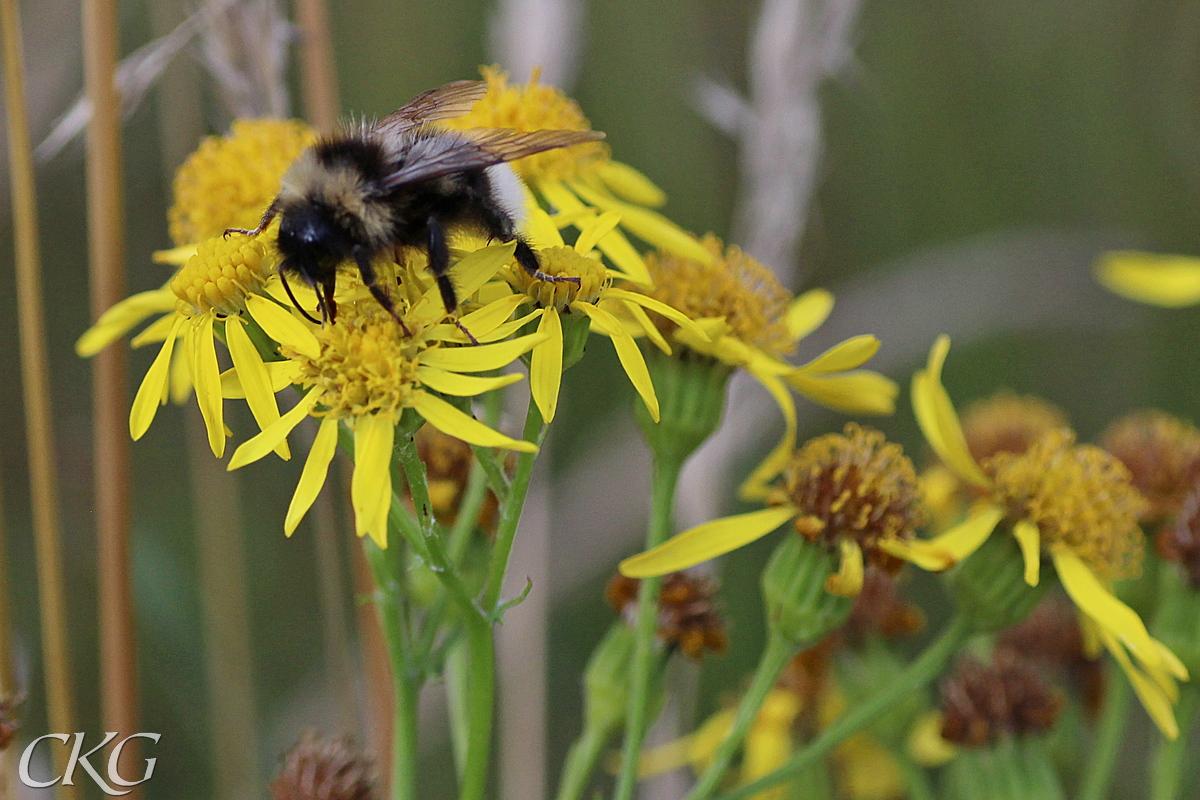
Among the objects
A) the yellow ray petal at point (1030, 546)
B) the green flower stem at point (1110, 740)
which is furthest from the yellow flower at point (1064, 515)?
the green flower stem at point (1110, 740)

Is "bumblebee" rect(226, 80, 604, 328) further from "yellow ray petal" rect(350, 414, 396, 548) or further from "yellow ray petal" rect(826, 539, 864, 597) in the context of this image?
"yellow ray petal" rect(826, 539, 864, 597)

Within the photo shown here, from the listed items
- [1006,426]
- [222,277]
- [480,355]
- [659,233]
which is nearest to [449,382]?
[480,355]

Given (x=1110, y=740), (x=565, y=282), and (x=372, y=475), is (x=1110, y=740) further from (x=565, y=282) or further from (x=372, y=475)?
(x=372, y=475)

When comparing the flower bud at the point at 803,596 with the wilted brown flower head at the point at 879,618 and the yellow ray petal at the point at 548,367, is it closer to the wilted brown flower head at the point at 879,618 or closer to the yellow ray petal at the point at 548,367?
the yellow ray petal at the point at 548,367

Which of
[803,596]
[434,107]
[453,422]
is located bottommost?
[803,596]

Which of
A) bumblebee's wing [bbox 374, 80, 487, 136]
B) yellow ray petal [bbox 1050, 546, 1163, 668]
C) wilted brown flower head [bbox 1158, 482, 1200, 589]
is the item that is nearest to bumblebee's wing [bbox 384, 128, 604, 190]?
bumblebee's wing [bbox 374, 80, 487, 136]

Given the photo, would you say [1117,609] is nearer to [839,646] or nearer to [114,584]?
[839,646]
